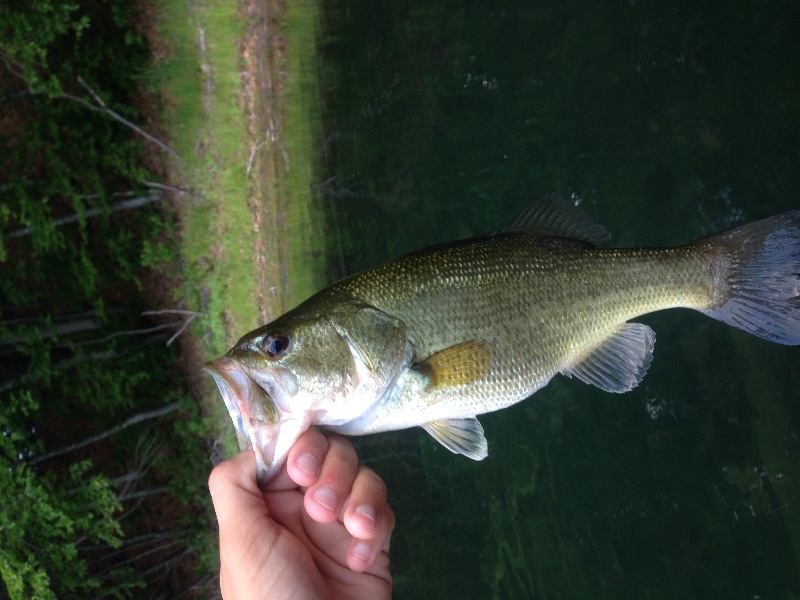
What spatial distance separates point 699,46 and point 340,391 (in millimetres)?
2862

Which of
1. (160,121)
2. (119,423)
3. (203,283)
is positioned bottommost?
(119,423)

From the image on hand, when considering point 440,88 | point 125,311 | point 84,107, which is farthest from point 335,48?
point 125,311

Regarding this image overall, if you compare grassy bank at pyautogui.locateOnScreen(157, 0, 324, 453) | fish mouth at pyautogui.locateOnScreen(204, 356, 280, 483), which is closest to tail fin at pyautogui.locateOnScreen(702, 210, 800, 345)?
fish mouth at pyautogui.locateOnScreen(204, 356, 280, 483)

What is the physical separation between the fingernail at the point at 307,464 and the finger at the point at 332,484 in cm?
3

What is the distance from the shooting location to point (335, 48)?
5461mm

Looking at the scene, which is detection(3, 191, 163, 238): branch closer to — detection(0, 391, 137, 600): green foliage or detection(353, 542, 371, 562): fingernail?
detection(0, 391, 137, 600): green foliage

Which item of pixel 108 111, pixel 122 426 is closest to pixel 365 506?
pixel 108 111

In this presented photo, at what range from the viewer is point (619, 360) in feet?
8.07

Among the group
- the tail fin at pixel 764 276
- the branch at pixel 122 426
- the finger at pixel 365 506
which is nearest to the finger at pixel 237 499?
the finger at pixel 365 506

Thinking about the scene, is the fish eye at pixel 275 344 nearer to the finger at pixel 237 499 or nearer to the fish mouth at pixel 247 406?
the fish mouth at pixel 247 406

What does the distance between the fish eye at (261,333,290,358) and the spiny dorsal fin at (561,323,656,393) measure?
118 centimetres

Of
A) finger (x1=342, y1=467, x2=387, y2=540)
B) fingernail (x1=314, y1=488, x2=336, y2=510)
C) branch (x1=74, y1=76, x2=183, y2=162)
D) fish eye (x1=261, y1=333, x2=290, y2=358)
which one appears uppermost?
branch (x1=74, y1=76, x2=183, y2=162)

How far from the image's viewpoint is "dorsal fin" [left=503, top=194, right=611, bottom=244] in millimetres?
2453

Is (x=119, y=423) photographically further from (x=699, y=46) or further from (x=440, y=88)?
(x=699, y=46)
